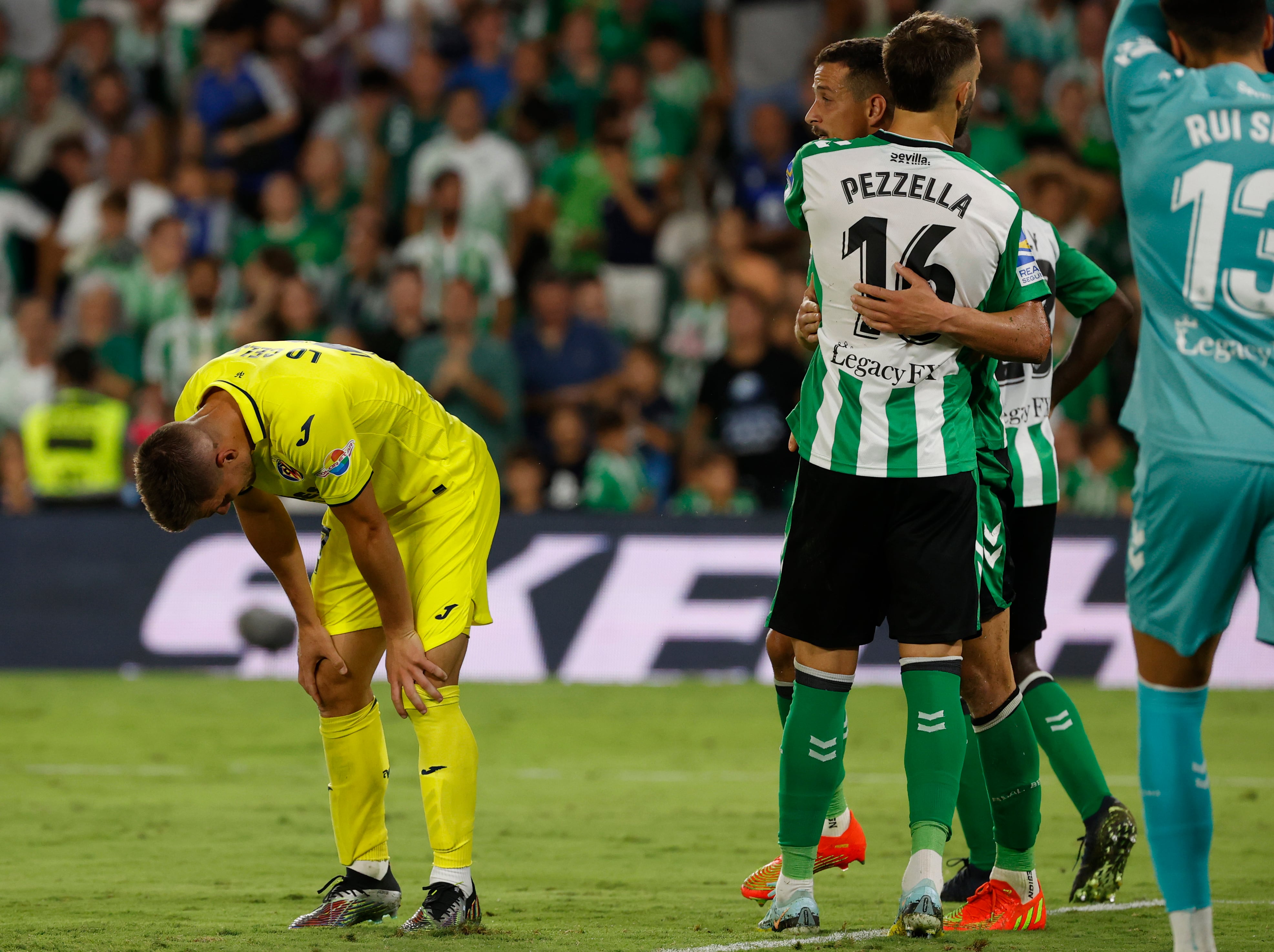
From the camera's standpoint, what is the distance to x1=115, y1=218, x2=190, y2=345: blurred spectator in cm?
1426

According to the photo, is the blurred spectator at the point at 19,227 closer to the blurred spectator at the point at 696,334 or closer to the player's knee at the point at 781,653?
the blurred spectator at the point at 696,334

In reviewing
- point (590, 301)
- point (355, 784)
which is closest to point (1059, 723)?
point (355, 784)

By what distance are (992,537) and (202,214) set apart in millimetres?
11613

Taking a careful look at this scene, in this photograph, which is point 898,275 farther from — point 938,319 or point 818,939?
point 818,939

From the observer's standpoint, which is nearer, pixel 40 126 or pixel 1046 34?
pixel 1046 34

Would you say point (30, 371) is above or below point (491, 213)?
below

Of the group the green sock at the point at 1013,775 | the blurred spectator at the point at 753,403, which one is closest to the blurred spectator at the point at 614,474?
the blurred spectator at the point at 753,403

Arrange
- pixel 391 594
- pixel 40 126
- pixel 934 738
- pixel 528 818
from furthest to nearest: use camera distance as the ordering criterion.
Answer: pixel 40 126 → pixel 528 818 → pixel 391 594 → pixel 934 738

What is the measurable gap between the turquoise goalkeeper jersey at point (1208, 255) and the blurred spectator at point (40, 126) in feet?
46.4

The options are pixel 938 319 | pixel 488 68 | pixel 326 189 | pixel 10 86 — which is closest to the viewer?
pixel 938 319

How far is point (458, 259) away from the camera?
14.0 m

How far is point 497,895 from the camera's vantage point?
5543 millimetres

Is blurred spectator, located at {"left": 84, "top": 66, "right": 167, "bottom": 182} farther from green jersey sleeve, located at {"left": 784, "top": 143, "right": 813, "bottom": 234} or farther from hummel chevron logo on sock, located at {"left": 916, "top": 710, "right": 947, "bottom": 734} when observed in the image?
hummel chevron logo on sock, located at {"left": 916, "top": 710, "right": 947, "bottom": 734}

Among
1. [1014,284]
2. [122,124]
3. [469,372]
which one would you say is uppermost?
[122,124]
